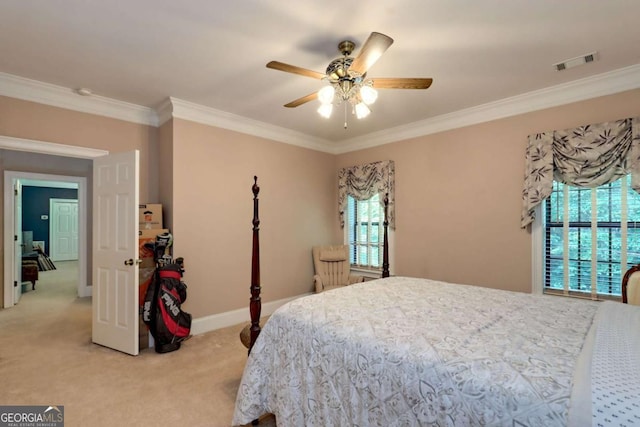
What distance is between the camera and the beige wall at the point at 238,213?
142 inches

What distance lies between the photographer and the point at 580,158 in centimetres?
293

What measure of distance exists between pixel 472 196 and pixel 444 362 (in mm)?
2892

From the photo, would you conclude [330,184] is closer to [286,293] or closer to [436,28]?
[286,293]

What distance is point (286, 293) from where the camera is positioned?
14.9 ft

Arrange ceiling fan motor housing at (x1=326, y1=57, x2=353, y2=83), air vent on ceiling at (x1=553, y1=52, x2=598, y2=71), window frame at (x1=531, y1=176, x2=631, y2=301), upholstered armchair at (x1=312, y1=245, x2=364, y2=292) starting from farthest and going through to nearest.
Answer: upholstered armchair at (x1=312, y1=245, x2=364, y2=292)
window frame at (x1=531, y1=176, x2=631, y2=301)
air vent on ceiling at (x1=553, y1=52, x2=598, y2=71)
ceiling fan motor housing at (x1=326, y1=57, x2=353, y2=83)

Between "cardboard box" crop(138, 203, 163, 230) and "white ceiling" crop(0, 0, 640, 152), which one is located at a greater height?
"white ceiling" crop(0, 0, 640, 152)

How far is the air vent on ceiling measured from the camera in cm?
250

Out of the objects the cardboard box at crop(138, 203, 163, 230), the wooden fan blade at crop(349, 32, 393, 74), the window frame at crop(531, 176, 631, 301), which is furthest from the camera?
the cardboard box at crop(138, 203, 163, 230)

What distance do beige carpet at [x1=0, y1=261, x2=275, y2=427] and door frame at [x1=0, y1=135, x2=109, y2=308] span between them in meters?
1.07

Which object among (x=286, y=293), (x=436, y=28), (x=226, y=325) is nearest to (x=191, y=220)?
(x=226, y=325)

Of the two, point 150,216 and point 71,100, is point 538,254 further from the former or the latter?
point 71,100

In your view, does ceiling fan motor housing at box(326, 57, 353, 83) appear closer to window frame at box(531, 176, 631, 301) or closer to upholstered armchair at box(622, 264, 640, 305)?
window frame at box(531, 176, 631, 301)

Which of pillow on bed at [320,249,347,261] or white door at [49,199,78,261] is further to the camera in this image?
white door at [49,199,78,261]

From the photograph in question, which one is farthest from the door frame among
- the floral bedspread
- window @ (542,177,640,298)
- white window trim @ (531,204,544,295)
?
window @ (542,177,640,298)
